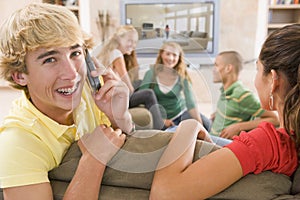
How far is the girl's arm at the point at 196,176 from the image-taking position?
0.71 metres

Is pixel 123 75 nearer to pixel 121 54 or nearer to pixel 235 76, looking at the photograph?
pixel 121 54

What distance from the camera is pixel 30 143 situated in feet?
2.51

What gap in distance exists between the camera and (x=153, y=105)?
1.85m

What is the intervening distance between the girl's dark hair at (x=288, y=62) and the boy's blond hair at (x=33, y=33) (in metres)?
0.46

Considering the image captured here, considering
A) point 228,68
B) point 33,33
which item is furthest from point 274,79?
point 228,68

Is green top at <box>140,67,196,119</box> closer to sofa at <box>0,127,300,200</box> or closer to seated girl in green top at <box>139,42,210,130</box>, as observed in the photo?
seated girl in green top at <box>139,42,210,130</box>

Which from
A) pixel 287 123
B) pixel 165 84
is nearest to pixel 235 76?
pixel 165 84

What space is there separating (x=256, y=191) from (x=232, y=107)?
4.15 feet

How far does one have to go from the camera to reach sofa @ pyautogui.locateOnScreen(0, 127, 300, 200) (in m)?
0.72

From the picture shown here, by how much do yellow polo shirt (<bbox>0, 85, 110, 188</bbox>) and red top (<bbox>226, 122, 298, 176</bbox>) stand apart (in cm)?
39

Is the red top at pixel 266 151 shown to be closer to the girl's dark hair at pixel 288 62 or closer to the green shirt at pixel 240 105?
the girl's dark hair at pixel 288 62

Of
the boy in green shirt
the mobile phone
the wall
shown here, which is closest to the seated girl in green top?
the mobile phone

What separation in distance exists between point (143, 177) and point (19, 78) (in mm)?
401

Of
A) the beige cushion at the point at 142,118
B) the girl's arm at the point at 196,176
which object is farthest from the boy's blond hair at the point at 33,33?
the beige cushion at the point at 142,118
